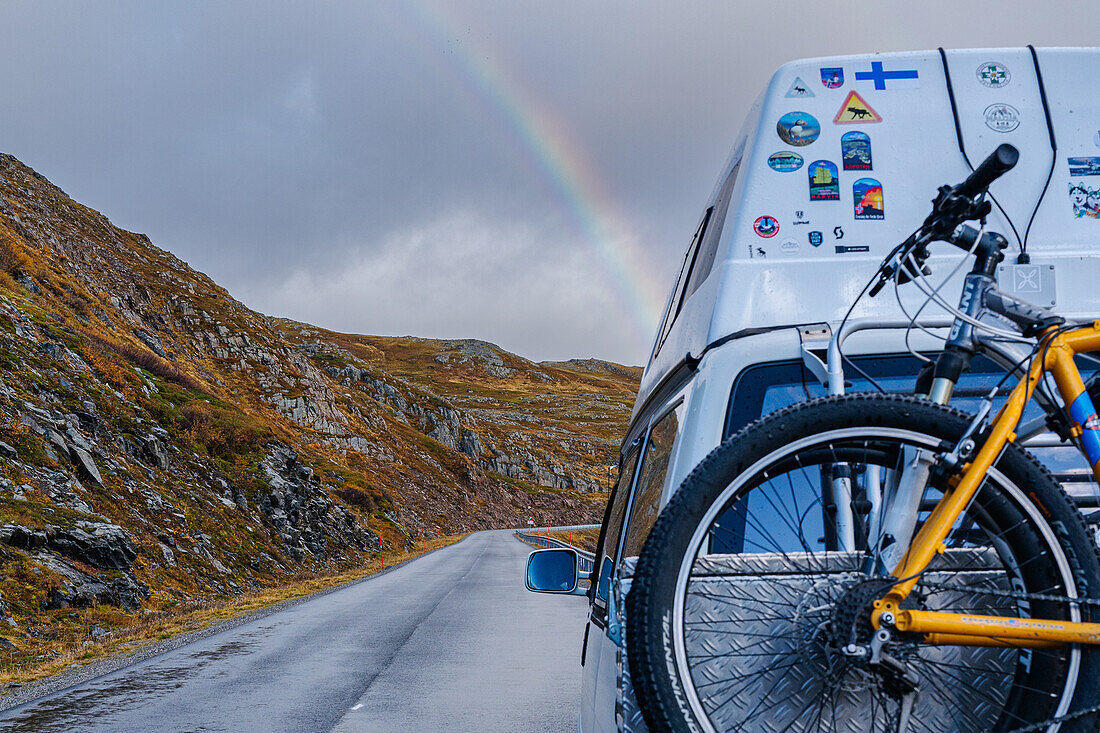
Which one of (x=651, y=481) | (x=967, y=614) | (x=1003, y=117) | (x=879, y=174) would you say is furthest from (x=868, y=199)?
(x=967, y=614)

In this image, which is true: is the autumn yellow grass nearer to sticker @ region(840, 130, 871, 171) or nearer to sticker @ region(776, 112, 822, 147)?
sticker @ region(776, 112, 822, 147)

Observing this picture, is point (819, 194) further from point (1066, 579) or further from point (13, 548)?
point (13, 548)

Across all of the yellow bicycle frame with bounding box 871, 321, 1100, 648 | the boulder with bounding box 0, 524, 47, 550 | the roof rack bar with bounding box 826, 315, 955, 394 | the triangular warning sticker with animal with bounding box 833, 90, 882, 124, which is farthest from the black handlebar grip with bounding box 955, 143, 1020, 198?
the boulder with bounding box 0, 524, 47, 550

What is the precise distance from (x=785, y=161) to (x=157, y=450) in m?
28.7

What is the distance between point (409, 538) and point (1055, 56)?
49971 millimetres

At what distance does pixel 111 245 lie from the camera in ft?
211

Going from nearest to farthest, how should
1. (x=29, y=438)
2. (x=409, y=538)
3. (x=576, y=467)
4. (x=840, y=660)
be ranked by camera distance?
1. (x=840, y=660)
2. (x=29, y=438)
3. (x=409, y=538)
4. (x=576, y=467)

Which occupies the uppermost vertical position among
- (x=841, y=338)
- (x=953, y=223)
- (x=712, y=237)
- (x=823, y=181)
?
(x=823, y=181)

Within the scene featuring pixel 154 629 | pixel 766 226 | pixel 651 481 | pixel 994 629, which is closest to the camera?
pixel 994 629

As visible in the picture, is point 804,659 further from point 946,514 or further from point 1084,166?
point 1084,166

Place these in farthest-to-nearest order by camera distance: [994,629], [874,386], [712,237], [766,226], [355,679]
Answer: [355,679] → [712,237] → [766,226] → [874,386] → [994,629]

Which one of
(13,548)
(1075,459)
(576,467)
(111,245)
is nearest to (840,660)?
(1075,459)

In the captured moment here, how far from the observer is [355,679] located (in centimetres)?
1005

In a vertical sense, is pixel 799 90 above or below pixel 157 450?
above
